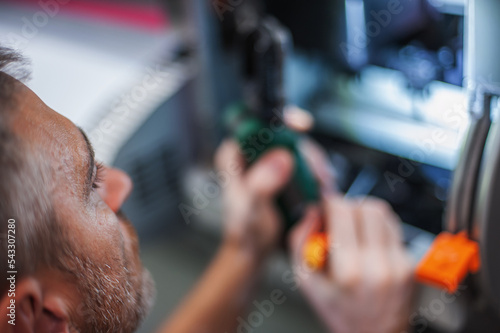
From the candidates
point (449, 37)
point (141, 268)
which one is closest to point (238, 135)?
point (449, 37)

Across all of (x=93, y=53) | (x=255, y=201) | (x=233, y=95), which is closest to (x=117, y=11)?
(x=93, y=53)

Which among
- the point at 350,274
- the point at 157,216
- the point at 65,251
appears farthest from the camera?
A: the point at 157,216

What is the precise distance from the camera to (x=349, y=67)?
2.61ft

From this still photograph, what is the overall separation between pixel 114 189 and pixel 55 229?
3.4 inches

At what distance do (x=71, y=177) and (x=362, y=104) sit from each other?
62 cm

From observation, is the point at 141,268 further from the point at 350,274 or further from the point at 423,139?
the point at 423,139

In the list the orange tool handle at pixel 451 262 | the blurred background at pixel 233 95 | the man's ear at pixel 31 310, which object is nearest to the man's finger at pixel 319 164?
the blurred background at pixel 233 95

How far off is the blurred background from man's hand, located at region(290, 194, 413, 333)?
0.21ft

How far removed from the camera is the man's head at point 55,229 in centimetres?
24

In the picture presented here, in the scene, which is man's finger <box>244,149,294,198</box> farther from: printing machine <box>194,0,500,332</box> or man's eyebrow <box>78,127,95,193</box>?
man's eyebrow <box>78,127,95,193</box>

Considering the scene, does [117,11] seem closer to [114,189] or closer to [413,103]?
[413,103]

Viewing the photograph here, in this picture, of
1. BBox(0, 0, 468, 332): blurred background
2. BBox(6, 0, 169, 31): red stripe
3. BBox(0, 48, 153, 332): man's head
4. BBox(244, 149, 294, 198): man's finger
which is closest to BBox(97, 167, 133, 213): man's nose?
BBox(0, 48, 153, 332): man's head

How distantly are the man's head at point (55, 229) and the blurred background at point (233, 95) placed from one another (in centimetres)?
37

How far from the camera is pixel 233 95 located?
38.1 inches
